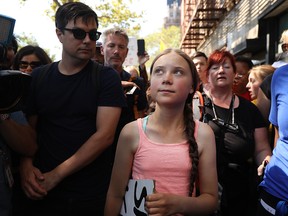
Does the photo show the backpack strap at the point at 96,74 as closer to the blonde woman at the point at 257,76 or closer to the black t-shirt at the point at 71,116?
the black t-shirt at the point at 71,116

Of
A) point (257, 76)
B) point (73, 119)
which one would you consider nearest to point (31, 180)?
point (73, 119)

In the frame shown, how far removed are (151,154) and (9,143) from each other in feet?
2.63

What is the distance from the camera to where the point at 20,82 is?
5.83 ft

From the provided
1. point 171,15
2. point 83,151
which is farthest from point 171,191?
point 171,15

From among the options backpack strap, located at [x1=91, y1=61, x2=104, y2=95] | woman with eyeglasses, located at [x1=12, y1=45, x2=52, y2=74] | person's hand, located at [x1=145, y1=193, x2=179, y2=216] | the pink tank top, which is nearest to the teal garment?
the pink tank top

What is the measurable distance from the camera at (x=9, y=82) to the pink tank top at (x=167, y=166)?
0.68 metres

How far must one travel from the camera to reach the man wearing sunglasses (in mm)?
2223

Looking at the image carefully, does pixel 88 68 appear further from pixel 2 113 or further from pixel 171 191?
pixel 171 191

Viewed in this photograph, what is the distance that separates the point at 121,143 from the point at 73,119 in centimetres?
43

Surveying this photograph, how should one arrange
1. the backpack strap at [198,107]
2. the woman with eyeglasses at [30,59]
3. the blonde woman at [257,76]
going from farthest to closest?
the blonde woman at [257,76] → the woman with eyeglasses at [30,59] → the backpack strap at [198,107]

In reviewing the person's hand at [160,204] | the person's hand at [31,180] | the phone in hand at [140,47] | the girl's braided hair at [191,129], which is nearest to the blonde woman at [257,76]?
the phone in hand at [140,47]

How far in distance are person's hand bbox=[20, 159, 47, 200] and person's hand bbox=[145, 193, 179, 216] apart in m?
0.73

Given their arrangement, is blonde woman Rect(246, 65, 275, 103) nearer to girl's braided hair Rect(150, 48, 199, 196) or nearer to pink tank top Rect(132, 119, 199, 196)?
girl's braided hair Rect(150, 48, 199, 196)

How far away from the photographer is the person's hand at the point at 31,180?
2.14 meters
